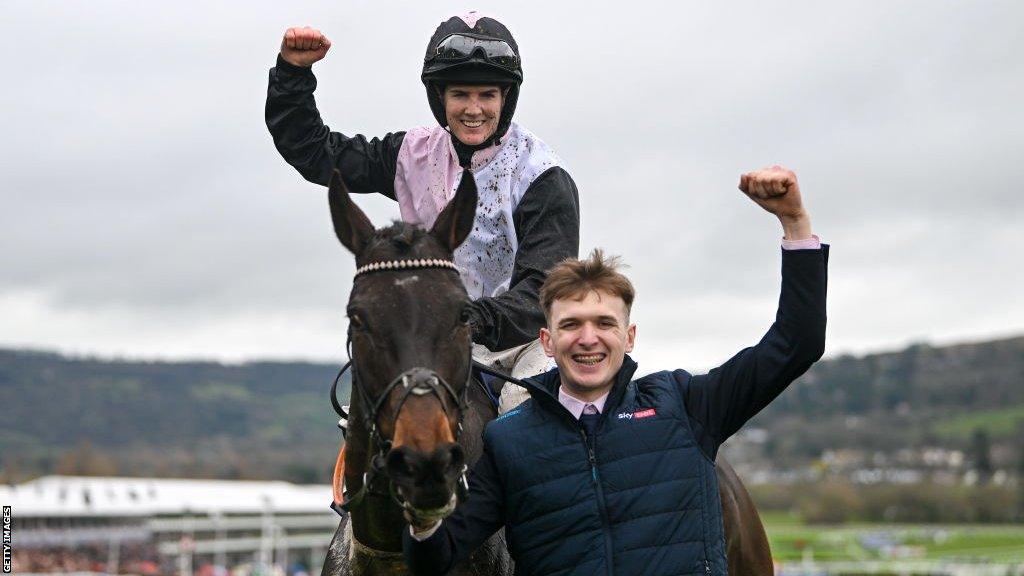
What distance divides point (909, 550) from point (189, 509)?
56176 millimetres

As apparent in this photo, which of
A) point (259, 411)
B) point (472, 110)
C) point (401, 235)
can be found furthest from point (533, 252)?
point (259, 411)

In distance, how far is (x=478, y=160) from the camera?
584cm

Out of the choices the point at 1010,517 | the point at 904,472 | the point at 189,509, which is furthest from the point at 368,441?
the point at 904,472

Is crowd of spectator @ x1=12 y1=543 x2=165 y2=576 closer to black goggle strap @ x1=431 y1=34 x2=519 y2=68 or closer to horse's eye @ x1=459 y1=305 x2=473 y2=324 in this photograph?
black goggle strap @ x1=431 y1=34 x2=519 y2=68

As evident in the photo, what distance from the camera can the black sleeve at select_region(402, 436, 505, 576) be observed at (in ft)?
13.8

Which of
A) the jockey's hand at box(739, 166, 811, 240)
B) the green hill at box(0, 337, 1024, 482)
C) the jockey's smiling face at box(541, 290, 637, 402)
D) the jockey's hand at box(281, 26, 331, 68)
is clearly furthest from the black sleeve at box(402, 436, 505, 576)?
the green hill at box(0, 337, 1024, 482)

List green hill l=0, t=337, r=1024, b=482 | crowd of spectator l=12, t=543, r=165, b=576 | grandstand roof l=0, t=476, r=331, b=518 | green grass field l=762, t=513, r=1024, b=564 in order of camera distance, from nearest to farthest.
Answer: crowd of spectator l=12, t=543, r=165, b=576, grandstand roof l=0, t=476, r=331, b=518, green grass field l=762, t=513, r=1024, b=564, green hill l=0, t=337, r=1024, b=482

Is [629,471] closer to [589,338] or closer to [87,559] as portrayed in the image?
[589,338]

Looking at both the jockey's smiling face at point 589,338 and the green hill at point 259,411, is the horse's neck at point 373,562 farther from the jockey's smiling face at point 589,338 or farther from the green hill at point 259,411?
the green hill at point 259,411

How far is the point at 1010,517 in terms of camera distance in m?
106

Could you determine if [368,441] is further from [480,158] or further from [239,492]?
[239,492]

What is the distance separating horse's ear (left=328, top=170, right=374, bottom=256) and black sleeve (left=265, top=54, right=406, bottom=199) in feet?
5.09

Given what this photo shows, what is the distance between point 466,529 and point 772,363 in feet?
4.26

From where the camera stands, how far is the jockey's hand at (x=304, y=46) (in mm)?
5734
